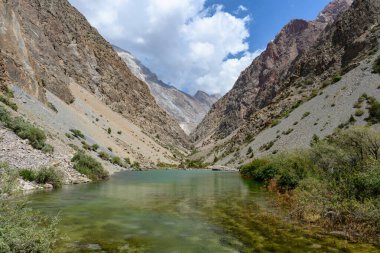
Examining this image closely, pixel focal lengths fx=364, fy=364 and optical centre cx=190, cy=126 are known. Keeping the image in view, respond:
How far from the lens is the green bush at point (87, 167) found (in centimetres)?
3528

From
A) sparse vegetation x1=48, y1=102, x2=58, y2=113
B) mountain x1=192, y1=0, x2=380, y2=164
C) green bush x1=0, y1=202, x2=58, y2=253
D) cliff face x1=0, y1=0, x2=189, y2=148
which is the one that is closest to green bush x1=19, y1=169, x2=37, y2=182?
green bush x1=0, y1=202, x2=58, y2=253

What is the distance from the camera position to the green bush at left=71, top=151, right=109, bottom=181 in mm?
35281

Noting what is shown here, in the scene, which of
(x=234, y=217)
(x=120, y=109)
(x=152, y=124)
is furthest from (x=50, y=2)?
(x=234, y=217)

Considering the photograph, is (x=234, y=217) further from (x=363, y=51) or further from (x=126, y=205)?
(x=363, y=51)

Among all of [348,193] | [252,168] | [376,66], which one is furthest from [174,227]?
[376,66]

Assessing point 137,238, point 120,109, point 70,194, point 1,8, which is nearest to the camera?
point 137,238

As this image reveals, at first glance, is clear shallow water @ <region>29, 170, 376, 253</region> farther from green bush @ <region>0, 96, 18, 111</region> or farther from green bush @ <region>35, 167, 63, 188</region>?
green bush @ <region>0, 96, 18, 111</region>

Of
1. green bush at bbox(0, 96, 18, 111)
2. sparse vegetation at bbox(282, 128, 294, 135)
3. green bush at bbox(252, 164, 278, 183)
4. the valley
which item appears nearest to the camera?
the valley

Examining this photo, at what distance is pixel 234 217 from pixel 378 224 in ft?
21.3

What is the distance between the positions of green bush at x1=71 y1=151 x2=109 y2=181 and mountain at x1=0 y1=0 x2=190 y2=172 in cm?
858

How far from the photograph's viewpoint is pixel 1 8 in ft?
173

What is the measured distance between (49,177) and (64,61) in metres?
80.5

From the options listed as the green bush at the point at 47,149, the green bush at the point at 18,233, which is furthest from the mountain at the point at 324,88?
the green bush at the point at 18,233

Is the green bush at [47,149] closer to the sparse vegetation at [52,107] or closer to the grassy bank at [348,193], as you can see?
the grassy bank at [348,193]
